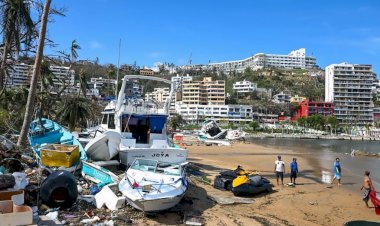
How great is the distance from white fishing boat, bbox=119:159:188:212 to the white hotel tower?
537ft

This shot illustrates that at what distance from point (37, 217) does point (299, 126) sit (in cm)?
14879

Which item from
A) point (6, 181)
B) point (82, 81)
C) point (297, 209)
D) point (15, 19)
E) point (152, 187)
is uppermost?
point (15, 19)

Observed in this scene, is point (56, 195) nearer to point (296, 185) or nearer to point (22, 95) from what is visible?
point (296, 185)

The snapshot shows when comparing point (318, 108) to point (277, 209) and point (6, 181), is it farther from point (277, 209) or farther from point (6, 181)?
point (6, 181)

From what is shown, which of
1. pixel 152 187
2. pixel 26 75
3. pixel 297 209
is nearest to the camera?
pixel 152 187

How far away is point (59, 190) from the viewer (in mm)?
10344

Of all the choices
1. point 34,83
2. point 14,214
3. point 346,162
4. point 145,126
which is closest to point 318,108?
Answer: point 346,162

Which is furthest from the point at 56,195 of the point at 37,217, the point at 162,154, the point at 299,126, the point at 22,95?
the point at 299,126

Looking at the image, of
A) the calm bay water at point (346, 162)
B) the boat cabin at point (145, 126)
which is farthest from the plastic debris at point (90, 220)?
the calm bay water at point (346, 162)

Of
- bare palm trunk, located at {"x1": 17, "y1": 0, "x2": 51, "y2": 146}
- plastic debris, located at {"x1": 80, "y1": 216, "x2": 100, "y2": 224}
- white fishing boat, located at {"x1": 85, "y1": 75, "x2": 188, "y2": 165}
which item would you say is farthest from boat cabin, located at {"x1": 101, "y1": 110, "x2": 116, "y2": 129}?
plastic debris, located at {"x1": 80, "y1": 216, "x2": 100, "y2": 224}

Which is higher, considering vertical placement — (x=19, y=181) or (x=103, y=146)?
(x=103, y=146)

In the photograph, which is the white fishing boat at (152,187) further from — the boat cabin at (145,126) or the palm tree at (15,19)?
the palm tree at (15,19)

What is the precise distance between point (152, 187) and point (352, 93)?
178m

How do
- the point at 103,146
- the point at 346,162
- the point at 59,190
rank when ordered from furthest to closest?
1. the point at 346,162
2. the point at 103,146
3. the point at 59,190
